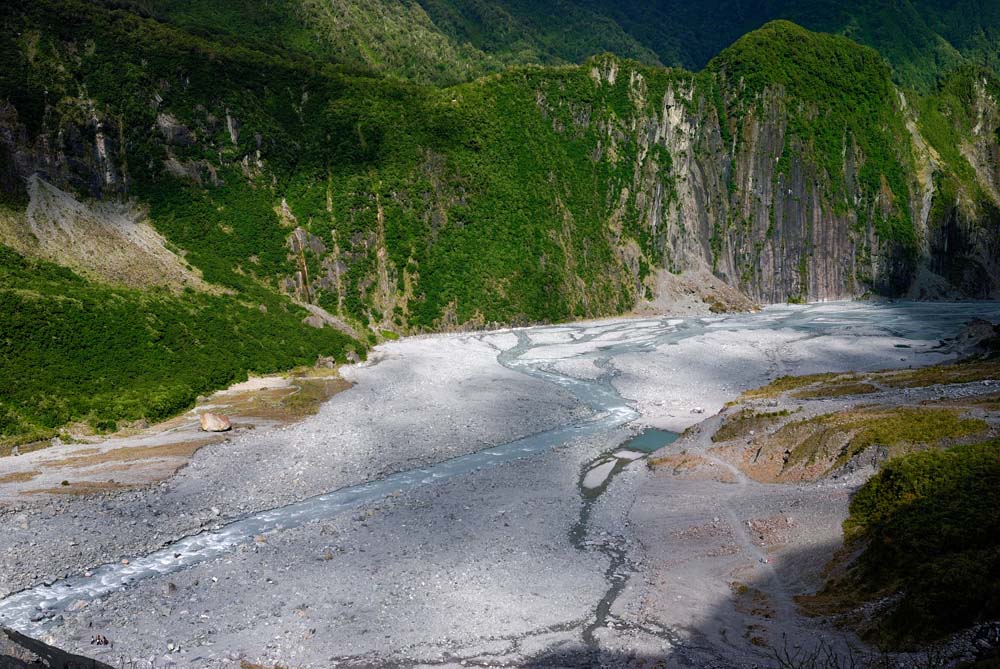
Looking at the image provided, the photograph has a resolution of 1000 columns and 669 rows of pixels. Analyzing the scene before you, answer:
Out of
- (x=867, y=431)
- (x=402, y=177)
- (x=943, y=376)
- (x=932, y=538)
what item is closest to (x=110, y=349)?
(x=867, y=431)

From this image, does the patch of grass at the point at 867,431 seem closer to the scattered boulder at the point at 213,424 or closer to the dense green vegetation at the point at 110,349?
the scattered boulder at the point at 213,424

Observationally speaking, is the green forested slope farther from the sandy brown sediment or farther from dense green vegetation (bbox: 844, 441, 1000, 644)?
dense green vegetation (bbox: 844, 441, 1000, 644)

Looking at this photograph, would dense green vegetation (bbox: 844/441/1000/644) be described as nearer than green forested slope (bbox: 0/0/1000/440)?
Yes

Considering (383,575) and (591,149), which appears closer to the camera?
(383,575)

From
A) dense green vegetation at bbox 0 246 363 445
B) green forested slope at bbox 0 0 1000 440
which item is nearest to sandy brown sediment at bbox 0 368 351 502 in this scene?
dense green vegetation at bbox 0 246 363 445

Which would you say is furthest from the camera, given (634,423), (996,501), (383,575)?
(634,423)

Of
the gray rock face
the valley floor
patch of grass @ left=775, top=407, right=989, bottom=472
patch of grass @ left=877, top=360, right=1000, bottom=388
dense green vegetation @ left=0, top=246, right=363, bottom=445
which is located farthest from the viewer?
dense green vegetation @ left=0, top=246, right=363, bottom=445

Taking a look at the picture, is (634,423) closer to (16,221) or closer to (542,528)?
(542,528)

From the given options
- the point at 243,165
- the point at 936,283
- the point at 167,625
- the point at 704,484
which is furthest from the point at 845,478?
the point at 936,283
